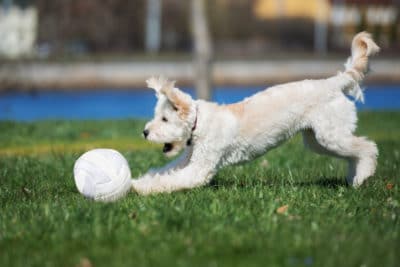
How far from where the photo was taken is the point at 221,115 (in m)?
7.90

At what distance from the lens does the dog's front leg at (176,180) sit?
768cm

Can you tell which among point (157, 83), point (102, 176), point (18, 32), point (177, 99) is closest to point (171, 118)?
point (177, 99)

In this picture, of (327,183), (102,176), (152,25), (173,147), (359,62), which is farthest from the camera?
(152,25)

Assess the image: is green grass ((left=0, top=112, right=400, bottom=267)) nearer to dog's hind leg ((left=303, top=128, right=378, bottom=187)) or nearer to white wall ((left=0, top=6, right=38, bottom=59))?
dog's hind leg ((left=303, top=128, right=378, bottom=187))

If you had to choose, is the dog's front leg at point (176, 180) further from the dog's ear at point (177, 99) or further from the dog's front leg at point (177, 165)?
the dog's ear at point (177, 99)

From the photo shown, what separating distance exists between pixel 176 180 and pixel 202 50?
17118mm

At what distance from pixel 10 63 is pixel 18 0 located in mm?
8486

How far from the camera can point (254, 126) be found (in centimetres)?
797

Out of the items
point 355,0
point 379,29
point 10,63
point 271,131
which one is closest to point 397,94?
point 379,29

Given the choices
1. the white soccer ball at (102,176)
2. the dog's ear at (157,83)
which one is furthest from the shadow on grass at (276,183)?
the dog's ear at (157,83)

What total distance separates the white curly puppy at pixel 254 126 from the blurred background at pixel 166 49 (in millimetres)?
15913

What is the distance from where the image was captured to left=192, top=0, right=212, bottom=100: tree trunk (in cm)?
2420

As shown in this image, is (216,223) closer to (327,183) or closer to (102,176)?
(102,176)

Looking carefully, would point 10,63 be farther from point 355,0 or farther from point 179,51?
point 355,0
